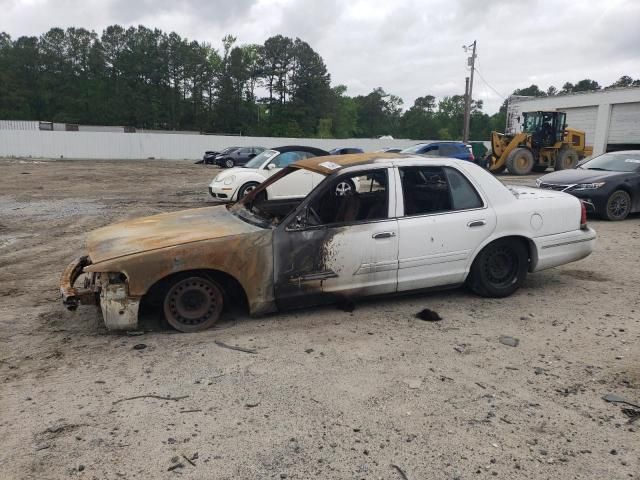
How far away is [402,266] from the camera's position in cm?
477

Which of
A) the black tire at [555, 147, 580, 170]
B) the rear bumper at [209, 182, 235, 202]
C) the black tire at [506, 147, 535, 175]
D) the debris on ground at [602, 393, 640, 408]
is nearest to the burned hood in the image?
the debris on ground at [602, 393, 640, 408]

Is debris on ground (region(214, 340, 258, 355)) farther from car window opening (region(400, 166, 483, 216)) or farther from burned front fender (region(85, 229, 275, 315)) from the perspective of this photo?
car window opening (region(400, 166, 483, 216))

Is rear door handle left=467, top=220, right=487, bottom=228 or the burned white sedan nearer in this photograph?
the burned white sedan

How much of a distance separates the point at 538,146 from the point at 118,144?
32.0 m

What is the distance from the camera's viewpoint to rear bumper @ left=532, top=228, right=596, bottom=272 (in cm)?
532

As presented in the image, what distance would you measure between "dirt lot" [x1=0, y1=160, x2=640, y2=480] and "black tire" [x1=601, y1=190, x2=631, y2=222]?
17.0ft

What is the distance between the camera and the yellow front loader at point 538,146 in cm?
2117

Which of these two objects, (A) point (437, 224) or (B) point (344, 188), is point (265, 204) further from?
(A) point (437, 224)

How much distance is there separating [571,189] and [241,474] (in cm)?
959

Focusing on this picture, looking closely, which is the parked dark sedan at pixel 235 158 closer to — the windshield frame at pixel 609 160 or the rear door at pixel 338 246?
the windshield frame at pixel 609 160

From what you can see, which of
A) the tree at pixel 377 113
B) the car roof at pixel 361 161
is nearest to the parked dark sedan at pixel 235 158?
the car roof at pixel 361 161

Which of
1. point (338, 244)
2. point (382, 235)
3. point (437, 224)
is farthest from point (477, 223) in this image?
point (338, 244)

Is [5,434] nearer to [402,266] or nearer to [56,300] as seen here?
[56,300]

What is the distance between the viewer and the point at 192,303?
4406 millimetres
